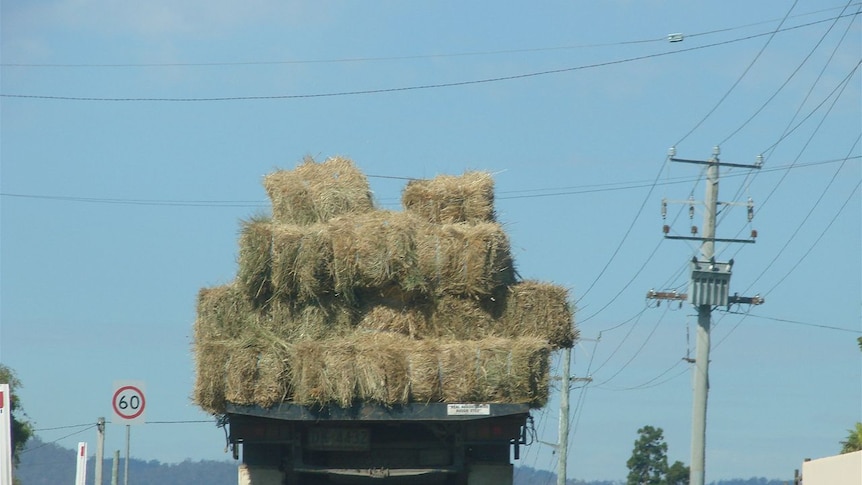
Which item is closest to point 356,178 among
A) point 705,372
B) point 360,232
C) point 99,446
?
point 360,232

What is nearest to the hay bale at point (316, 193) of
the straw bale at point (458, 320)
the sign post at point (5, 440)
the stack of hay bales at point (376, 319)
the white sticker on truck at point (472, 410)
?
the stack of hay bales at point (376, 319)

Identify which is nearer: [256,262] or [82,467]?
[256,262]

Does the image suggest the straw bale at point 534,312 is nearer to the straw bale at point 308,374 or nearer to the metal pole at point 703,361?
the straw bale at point 308,374

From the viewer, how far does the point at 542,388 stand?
422 inches

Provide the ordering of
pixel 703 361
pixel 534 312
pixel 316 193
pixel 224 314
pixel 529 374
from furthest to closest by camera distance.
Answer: pixel 703 361, pixel 316 193, pixel 224 314, pixel 534 312, pixel 529 374

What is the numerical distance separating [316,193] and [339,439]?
271 centimetres

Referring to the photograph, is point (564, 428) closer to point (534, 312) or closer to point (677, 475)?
point (534, 312)

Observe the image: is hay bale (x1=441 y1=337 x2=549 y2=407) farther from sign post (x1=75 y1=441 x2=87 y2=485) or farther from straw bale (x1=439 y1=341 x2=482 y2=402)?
sign post (x1=75 y1=441 x2=87 y2=485)

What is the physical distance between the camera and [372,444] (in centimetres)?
1120

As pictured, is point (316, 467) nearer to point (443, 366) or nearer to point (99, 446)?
point (443, 366)

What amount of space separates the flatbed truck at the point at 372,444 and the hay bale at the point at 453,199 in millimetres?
2384

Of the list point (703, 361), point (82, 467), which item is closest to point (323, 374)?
point (82, 467)

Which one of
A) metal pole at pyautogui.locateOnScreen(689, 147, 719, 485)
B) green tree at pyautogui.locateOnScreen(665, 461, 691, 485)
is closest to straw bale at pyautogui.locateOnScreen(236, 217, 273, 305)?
metal pole at pyautogui.locateOnScreen(689, 147, 719, 485)

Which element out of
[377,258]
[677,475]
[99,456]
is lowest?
[677,475]
